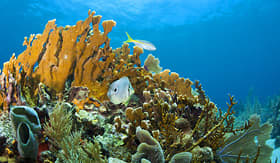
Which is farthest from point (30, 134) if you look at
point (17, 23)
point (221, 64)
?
point (221, 64)

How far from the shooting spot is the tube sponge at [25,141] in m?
1.60

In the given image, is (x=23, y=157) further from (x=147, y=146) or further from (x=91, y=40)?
(x=91, y=40)

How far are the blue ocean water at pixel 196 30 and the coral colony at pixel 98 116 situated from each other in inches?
485

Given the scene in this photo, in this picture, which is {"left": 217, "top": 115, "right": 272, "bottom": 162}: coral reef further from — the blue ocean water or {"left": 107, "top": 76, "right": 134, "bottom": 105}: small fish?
the blue ocean water

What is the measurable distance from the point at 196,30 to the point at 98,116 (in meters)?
70.6

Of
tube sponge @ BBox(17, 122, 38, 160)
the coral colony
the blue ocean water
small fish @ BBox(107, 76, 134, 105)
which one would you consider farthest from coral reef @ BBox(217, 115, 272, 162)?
the blue ocean water

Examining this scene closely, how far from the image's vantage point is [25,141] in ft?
5.35

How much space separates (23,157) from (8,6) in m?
55.4

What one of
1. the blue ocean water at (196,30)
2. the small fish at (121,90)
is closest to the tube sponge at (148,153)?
the small fish at (121,90)

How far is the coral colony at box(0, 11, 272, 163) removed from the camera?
1.83 m

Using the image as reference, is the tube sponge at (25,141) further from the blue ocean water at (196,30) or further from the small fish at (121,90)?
the blue ocean water at (196,30)

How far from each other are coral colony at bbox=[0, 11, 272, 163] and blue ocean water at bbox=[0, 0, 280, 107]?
12.3 m

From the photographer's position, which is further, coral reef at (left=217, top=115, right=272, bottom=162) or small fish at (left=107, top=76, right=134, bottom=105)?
coral reef at (left=217, top=115, right=272, bottom=162)

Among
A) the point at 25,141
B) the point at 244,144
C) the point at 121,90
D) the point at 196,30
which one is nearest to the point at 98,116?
the point at 121,90
